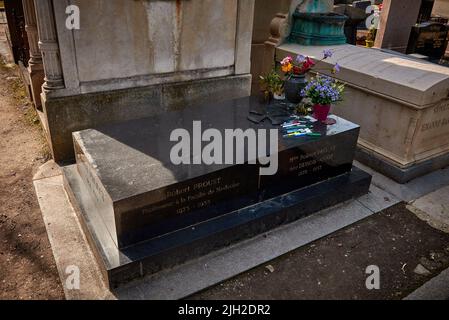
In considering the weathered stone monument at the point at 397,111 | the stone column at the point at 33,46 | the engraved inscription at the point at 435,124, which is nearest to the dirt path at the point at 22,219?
the stone column at the point at 33,46

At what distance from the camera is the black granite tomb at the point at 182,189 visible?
343 cm

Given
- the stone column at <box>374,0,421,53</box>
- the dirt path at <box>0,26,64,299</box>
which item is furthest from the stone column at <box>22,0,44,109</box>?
the stone column at <box>374,0,421,53</box>

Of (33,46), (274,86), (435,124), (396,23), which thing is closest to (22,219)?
(33,46)

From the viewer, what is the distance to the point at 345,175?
4.88 meters

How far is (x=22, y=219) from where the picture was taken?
14.1 feet

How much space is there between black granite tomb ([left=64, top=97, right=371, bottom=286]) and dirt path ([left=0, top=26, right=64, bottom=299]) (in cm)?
52

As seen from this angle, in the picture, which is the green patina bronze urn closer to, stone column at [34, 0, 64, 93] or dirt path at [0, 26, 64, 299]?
stone column at [34, 0, 64, 93]

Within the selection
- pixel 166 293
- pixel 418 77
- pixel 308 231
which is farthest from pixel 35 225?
pixel 418 77

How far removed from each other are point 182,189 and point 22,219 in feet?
6.90

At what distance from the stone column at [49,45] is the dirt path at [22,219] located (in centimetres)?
123

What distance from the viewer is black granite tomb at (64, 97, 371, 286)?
11.3ft

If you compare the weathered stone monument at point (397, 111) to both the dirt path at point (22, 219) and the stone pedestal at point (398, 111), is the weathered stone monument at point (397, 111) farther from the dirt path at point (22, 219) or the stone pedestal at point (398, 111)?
the dirt path at point (22, 219)

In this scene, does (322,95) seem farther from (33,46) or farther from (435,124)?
(33,46)
